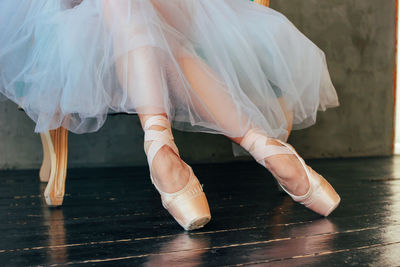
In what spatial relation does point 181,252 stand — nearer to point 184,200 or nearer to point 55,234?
point 184,200

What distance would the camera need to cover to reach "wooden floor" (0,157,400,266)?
0.71 metres

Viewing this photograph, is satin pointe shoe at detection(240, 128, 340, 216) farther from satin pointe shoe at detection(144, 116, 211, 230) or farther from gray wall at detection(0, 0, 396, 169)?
gray wall at detection(0, 0, 396, 169)

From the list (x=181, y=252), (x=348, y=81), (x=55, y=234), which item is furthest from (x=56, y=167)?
(x=348, y=81)

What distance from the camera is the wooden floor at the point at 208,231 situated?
2.33 ft

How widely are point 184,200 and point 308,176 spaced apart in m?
0.31

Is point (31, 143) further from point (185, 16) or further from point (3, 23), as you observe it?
point (185, 16)

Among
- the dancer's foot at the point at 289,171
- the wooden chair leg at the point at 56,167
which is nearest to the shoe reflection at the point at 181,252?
the dancer's foot at the point at 289,171

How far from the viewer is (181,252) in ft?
2.44

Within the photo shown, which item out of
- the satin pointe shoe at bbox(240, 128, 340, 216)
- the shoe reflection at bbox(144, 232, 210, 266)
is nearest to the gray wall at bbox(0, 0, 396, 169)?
the satin pointe shoe at bbox(240, 128, 340, 216)

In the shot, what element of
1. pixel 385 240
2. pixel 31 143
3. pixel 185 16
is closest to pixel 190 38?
pixel 185 16

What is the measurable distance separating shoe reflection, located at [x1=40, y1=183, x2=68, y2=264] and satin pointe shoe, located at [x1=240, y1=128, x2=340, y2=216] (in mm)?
463

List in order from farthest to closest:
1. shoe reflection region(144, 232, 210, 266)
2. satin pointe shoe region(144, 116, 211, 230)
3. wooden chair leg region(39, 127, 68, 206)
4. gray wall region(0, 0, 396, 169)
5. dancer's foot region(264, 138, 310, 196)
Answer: gray wall region(0, 0, 396, 169) < wooden chair leg region(39, 127, 68, 206) < dancer's foot region(264, 138, 310, 196) < satin pointe shoe region(144, 116, 211, 230) < shoe reflection region(144, 232, 210, 266)

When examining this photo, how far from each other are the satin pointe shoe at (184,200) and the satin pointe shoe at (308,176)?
18 centimetres

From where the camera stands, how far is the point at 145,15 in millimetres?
959
